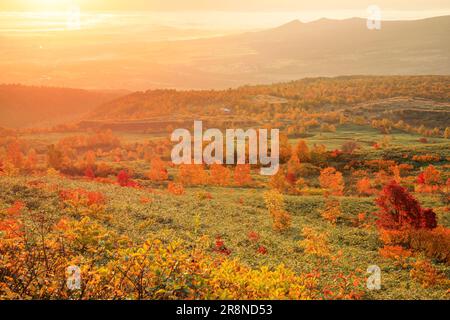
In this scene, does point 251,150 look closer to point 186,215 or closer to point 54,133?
point 186,215

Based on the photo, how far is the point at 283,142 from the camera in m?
114

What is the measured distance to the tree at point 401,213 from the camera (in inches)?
1518

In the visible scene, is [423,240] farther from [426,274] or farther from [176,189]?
[176,189]

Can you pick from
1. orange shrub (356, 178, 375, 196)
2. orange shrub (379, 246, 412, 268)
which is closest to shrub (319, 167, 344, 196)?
orange shrub (356, 178, 375, 196)

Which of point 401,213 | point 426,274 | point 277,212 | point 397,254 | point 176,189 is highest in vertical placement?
point 277,212

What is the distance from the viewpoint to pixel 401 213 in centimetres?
4081

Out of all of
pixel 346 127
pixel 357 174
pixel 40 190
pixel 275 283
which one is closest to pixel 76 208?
pixel 40 190

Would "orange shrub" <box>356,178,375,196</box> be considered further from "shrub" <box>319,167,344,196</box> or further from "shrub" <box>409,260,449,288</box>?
"shrub" <box>409,260,449,288</box>

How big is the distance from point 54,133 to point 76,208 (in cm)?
16877

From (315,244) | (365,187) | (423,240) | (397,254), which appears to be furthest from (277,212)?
(365,187)

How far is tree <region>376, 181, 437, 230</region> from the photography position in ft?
127

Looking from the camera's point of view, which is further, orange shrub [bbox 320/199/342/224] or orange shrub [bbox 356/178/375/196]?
orange shrub [bbox 356/178/375/196]
